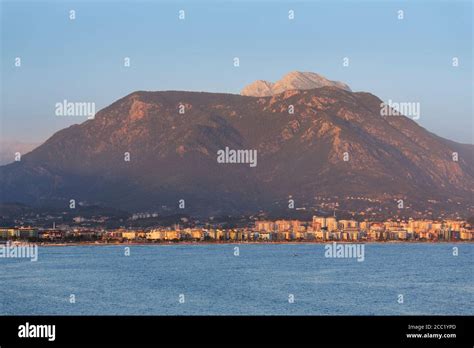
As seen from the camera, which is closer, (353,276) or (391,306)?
(391,306)
